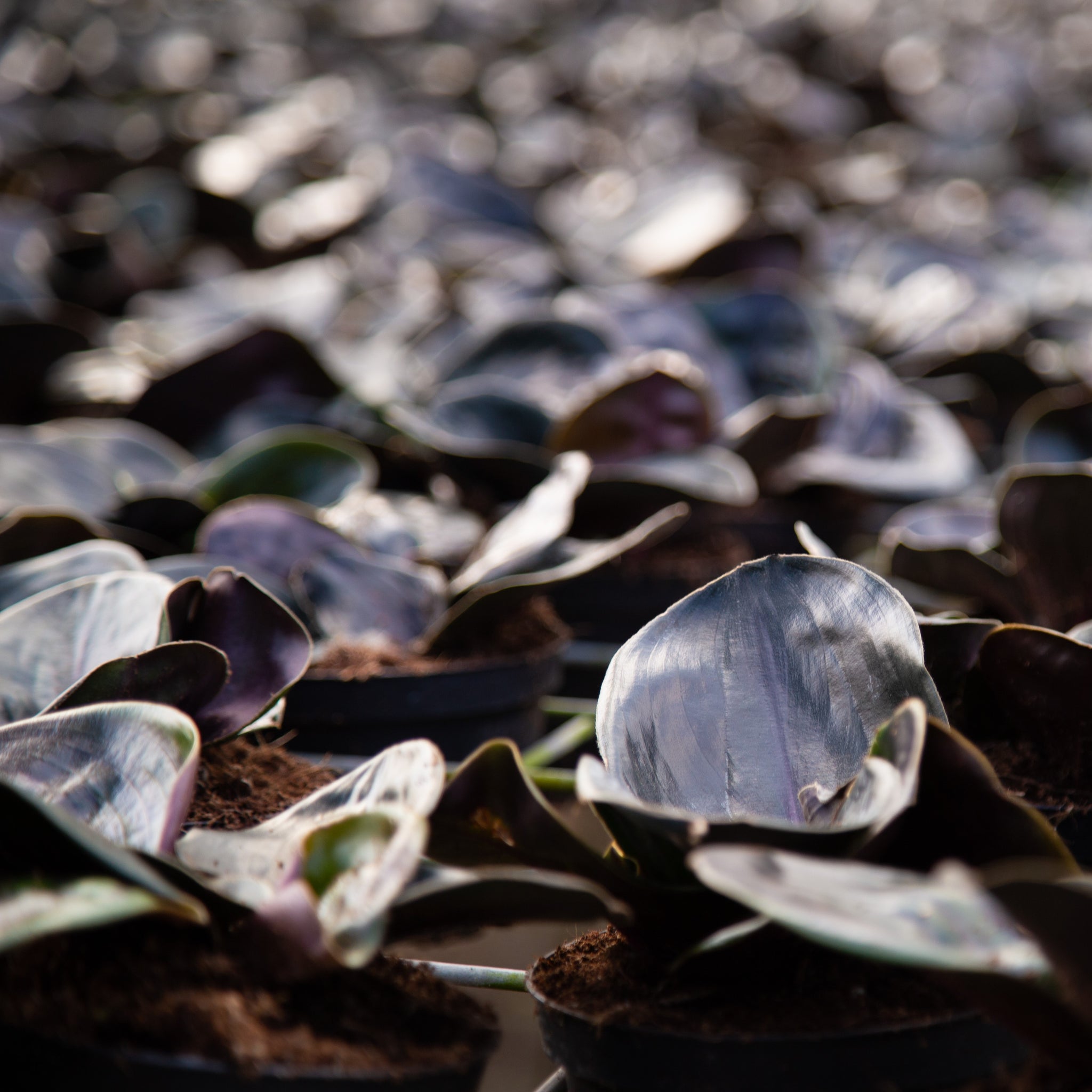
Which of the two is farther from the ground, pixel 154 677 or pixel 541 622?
pixel 154 677

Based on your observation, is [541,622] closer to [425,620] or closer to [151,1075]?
[425,620]

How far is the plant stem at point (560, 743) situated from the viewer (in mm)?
524

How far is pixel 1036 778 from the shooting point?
0.37 m

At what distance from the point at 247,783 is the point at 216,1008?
0.43 feet

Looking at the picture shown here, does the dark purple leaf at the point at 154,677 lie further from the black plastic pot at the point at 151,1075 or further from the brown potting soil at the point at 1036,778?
the brown potting soil at the point at 1036,778

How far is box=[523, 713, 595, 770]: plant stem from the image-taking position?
1.72 feet

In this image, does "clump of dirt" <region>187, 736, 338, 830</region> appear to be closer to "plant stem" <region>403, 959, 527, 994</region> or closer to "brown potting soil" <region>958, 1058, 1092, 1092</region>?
"plant stem" <region>403, 959, 527, 994</region>

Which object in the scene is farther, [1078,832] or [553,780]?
[553,780]

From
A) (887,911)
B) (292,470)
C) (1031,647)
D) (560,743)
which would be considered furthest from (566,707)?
(887,911)

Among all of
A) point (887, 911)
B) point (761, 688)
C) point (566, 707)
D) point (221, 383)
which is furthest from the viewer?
point (221, 383)

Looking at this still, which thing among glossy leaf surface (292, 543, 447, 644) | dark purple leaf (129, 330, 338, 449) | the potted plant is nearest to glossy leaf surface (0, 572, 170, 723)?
glossy leaf surface (292, 543, 447, 644)

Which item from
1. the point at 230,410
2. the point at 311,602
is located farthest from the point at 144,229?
the point at 311,602

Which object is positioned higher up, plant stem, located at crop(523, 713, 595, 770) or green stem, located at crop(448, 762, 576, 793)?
green stem, located at crop(448, 762, 576, 793)

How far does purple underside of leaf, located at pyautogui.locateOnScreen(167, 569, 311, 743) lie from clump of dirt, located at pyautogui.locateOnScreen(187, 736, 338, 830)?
15 millimetres
